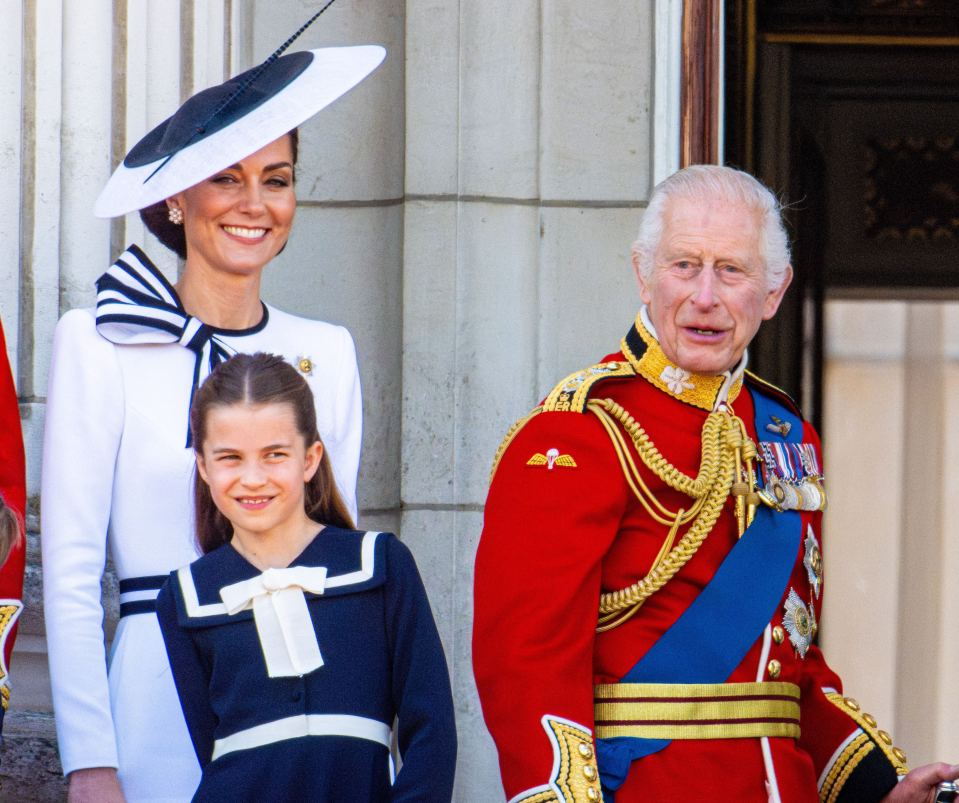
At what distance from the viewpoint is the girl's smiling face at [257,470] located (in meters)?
2.99

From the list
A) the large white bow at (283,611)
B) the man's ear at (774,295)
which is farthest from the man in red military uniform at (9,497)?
the man's ear at (774,295)

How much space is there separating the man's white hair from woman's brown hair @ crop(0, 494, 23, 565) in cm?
115

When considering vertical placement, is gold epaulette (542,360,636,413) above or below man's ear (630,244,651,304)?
below

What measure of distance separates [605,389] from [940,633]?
2.60 m

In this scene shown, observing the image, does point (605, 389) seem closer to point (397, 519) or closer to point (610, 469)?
point (610, 469)

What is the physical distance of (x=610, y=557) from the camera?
301 centimetres

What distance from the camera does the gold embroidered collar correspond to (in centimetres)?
313

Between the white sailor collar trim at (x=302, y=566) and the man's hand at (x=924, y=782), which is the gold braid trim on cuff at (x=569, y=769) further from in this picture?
the man's hand at (x=924, y=782)

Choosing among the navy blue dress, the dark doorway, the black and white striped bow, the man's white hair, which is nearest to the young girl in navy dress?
Answer: the navy blue dress

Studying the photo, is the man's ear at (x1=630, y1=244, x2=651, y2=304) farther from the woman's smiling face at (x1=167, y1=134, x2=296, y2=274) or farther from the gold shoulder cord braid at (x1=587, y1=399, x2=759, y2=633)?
the woman's smiling face at (x1=167, y1=134, x2=296, y2=274)

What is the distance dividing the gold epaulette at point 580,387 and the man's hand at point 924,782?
86 cm

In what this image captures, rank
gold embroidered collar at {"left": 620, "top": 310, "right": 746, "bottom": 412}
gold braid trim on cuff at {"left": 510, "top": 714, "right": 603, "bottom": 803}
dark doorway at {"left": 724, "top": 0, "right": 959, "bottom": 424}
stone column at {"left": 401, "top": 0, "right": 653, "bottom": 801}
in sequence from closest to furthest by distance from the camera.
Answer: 1. gold braid trim on cuff at {"left": 510, "top": 714, "right": 603, "bottom": 803}
2. gold embroidered collar at {"left": 620, "top": 310, "right": 746, "bottom": 412}
3. stone column at {"left": 401, "top": 0, "right": 653, "bottom": 801}
4. dark doorway at {"left": 724, "top": 0, "right": 959, "bottom": 424}

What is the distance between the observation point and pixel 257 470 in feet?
9.83

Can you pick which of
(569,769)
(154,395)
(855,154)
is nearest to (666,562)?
(569,769)
